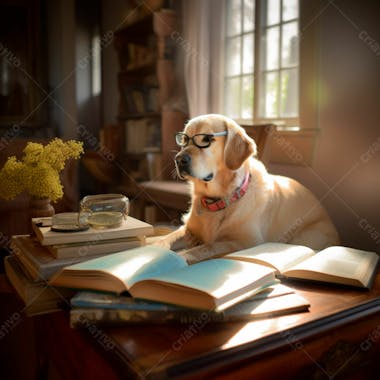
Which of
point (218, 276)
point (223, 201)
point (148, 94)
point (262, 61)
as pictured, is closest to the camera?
point (218, 276)

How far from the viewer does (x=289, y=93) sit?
2896 mm

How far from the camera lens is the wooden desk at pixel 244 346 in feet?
2.24

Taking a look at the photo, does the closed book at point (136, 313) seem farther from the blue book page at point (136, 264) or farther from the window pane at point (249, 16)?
the window pane at point (249, 16)

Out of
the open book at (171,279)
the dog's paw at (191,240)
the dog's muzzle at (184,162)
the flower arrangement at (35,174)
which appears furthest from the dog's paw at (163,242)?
the open book at (171,279)

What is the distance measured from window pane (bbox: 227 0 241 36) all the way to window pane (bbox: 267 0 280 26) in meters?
0.35

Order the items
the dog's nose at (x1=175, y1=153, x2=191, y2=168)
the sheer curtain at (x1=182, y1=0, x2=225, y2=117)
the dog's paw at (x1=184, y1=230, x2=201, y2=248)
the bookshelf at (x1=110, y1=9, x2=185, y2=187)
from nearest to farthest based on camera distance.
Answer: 1. the dog's nose at (x1=175, y1=153, x2=191, y2=168)
2. the dog's paw at (x1=184, y1=230, x2=201, y2=248)
3. the sheer curtain at (x1=182, y1=0, x2=225, y2=117)
4. the bookshelf at (x1=110, y1=9, x2=185, y2=187)

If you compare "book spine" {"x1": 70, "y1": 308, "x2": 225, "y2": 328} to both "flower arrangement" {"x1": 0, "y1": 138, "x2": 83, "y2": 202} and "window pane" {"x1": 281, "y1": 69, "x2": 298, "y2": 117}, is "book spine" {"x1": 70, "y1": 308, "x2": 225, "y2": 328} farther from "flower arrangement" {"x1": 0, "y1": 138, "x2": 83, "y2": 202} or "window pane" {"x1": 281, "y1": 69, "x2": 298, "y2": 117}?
"window pane" {"x1": 281, "y1": 69, "x2": 298, "y2": 117}

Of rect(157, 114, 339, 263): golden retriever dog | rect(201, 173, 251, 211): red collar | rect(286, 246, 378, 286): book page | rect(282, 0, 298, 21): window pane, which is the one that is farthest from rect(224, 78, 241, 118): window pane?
rect(286, 246, 378, 286): book page

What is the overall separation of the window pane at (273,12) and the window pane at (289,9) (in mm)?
55

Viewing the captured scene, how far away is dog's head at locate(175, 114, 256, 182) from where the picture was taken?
1.63m


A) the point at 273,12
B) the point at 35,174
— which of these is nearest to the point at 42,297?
the point at 35,174

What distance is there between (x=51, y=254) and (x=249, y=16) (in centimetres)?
272

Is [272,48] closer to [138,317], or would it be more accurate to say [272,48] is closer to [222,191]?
[222,191]

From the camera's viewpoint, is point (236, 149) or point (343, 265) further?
point (236, 149)
